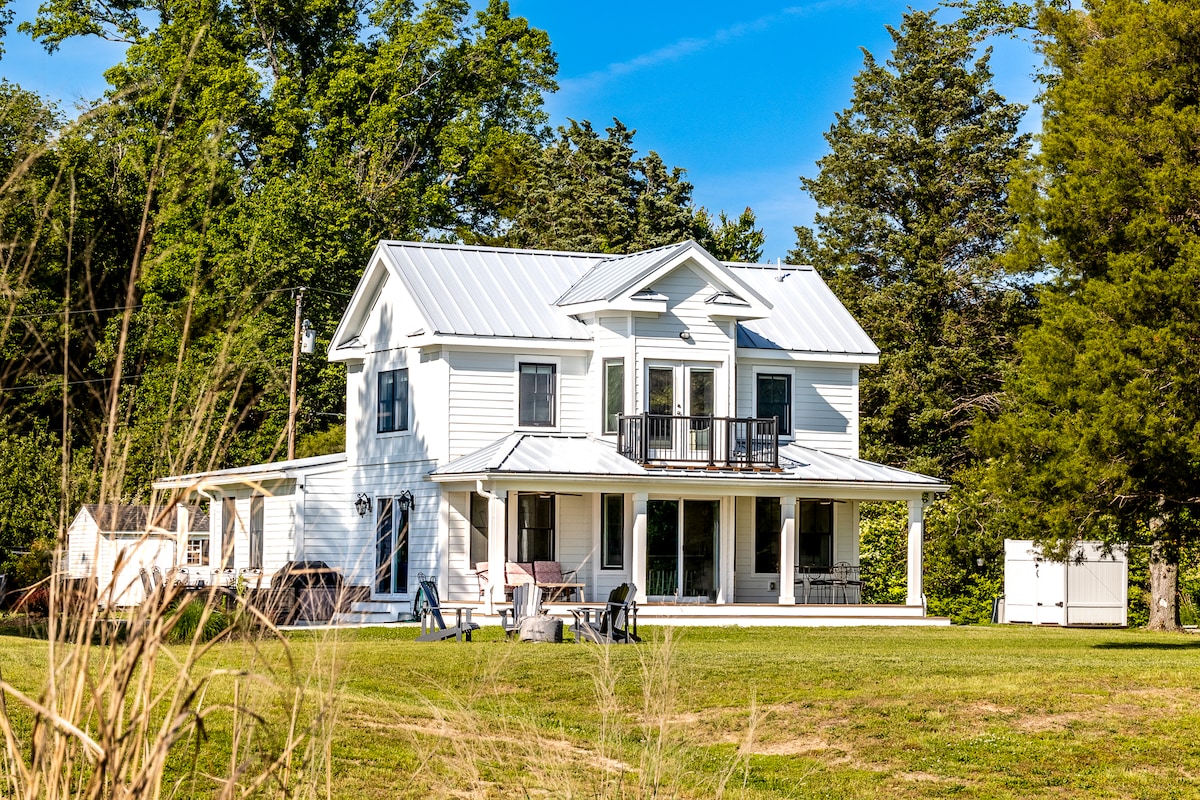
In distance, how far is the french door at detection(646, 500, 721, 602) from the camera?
28547mm

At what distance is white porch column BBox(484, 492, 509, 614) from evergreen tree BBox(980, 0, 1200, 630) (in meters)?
8.52

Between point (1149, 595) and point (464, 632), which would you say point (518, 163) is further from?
point (464, 632)

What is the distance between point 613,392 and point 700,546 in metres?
3.47

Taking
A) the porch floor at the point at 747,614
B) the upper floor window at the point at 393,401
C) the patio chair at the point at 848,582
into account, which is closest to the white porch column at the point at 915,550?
the porch floor at the point at 747,614

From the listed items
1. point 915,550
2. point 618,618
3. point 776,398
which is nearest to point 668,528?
point 776,398

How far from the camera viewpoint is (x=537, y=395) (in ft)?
95.5

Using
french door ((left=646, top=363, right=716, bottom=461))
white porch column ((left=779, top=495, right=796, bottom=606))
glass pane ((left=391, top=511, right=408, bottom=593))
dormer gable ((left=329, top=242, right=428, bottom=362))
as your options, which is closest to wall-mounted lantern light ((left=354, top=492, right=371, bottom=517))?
glass pane ((left=391, top=511, right=408, bottom=593))

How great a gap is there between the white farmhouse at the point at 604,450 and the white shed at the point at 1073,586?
6.73 ft

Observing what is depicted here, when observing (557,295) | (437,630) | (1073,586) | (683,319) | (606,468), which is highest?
(557,295)

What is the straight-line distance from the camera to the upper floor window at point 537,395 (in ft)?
95.1

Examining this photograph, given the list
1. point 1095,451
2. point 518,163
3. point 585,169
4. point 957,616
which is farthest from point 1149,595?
point 518,163

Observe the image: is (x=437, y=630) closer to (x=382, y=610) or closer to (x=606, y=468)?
(x=606, y=468)

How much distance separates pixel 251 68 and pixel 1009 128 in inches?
864

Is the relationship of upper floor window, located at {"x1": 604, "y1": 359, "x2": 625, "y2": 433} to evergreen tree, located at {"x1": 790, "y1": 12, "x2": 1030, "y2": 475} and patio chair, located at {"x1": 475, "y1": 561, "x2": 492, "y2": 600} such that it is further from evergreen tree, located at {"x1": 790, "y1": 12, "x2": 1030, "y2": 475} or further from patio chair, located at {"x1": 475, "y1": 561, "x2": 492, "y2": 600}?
evergreen tree, located at {"x1": 790, "y1": 12, "x2": 1030, "y2": 475}
